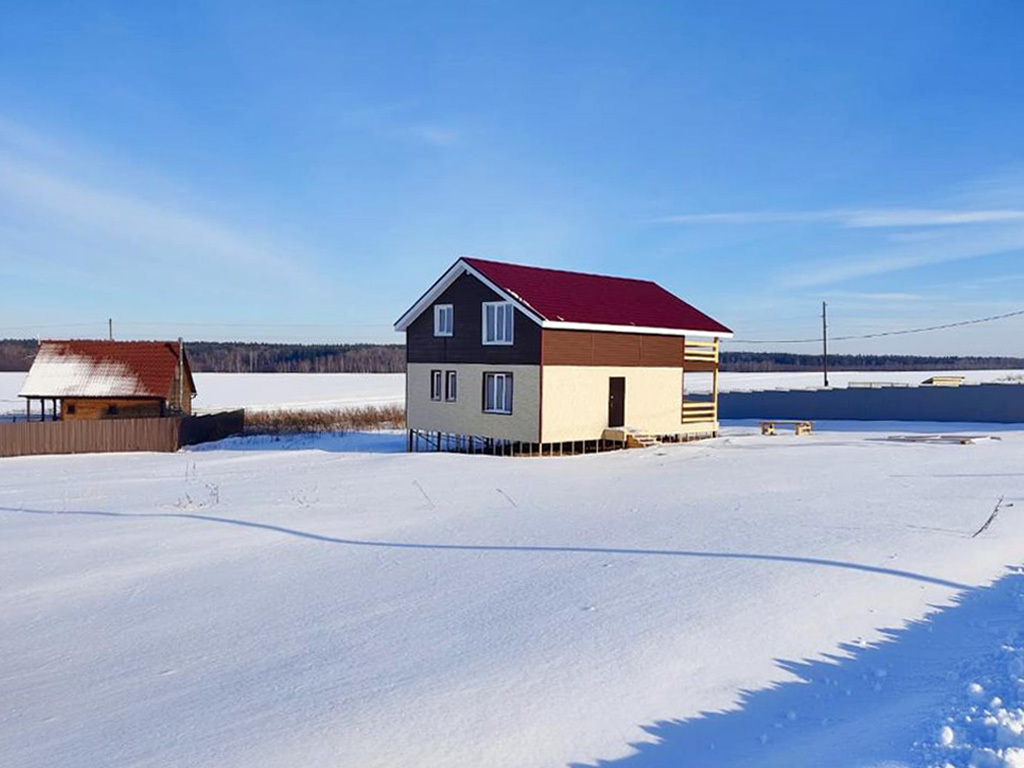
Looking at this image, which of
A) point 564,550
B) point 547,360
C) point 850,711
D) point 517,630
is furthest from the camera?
point 547,360

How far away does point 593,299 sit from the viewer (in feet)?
93.4

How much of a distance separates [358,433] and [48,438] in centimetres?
1381

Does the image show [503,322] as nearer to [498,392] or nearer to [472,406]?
[498,392]

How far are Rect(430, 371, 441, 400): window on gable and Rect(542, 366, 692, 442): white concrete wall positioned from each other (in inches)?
221

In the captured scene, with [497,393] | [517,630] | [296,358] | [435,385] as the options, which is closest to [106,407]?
[435,385]

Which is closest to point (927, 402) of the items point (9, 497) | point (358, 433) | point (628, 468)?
point (628, 468)

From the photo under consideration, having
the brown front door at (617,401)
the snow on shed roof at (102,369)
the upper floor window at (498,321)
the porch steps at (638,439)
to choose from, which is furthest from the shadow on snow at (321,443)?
the porch steps at (638,439)

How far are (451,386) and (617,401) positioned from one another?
6056 millimetres

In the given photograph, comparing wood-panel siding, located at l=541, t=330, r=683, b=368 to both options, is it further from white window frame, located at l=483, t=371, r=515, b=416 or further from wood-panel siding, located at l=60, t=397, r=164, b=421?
wood-panel siding, located at l=60, t=397, r=164, b=421

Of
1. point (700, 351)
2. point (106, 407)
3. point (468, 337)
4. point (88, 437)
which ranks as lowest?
point (88, 437)

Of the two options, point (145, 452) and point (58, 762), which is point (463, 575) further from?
point (145, 452)

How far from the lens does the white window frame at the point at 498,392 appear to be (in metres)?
26.5

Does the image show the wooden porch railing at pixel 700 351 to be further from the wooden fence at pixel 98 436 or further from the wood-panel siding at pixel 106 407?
the wood-panel siding at pixel 106 407

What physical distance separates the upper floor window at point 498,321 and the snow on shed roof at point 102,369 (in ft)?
65.8
